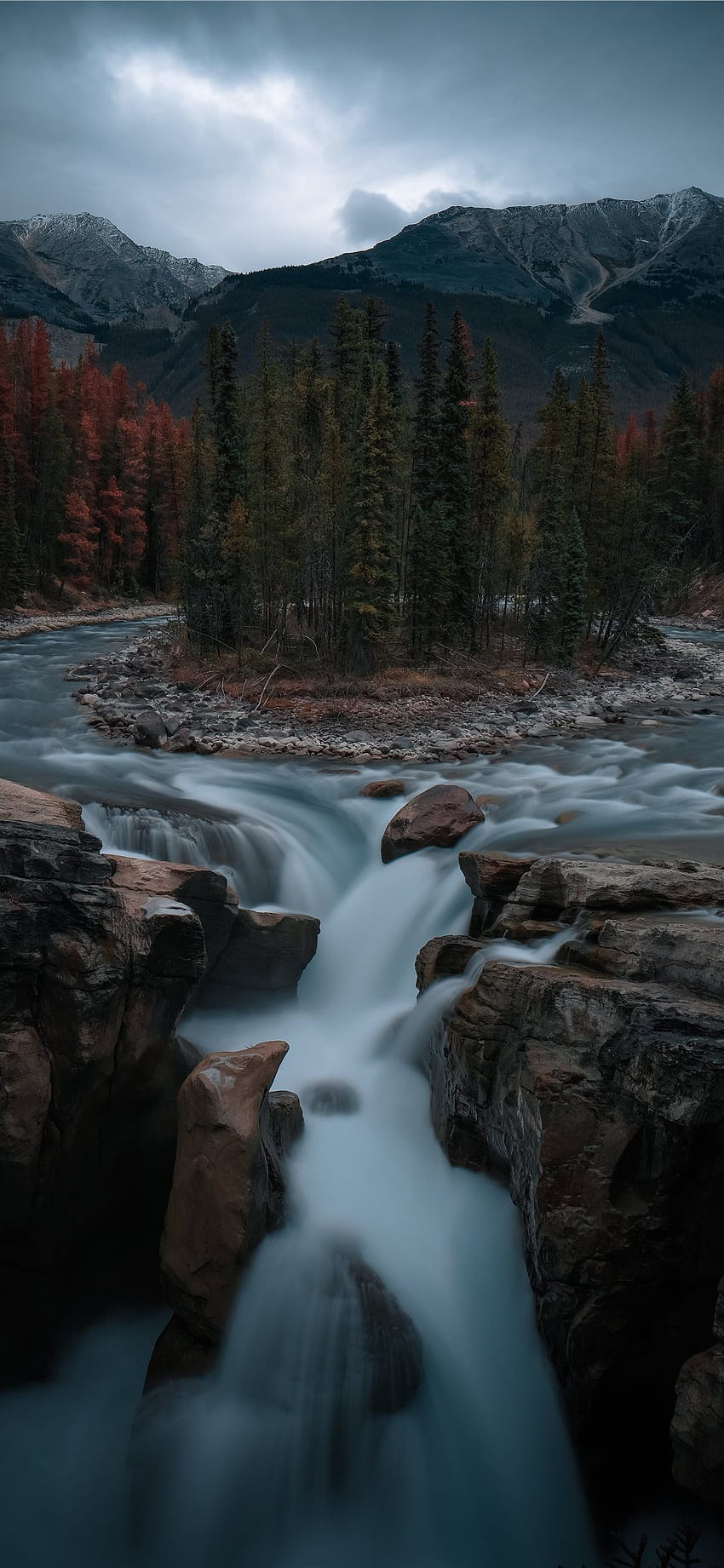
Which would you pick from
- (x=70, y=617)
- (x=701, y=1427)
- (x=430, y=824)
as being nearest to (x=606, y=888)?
(x=701, y=1427)

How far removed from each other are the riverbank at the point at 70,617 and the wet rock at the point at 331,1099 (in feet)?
123

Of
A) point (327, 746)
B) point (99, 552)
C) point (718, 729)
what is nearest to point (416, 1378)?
point (327, 746)

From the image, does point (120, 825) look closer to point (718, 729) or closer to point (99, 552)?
point (718, 729)

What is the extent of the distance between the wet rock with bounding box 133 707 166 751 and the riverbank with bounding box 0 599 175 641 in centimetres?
2260

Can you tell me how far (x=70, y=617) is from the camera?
50469mm

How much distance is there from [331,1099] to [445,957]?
2038 mm

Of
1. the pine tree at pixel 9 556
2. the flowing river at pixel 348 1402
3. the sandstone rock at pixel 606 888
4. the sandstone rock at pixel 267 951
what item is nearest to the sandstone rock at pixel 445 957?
the flowing river at pixel 348 1402

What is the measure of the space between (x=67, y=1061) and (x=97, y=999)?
1.74ft

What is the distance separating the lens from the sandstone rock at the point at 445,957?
8906 mm

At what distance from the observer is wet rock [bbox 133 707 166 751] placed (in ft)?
69.0

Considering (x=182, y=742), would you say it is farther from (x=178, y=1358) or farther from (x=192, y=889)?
(x=178, y=1358)

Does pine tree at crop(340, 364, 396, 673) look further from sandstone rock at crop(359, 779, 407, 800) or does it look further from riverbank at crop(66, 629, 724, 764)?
sandstone rock at crop(359, 779, 407, 800)

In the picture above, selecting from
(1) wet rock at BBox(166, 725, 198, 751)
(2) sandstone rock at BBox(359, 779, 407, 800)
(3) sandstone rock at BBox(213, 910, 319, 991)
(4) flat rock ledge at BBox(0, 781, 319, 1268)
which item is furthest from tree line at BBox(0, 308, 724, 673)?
(4) flat rock ledge at BBox(0, 781, 319, 1268)

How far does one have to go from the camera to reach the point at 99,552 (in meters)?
59.4
